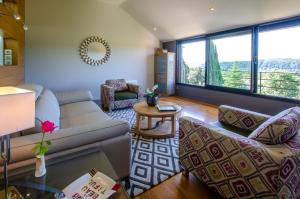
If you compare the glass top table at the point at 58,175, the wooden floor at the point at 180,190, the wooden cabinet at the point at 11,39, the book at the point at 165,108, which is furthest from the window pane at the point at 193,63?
the glass top table at the point at 58,175

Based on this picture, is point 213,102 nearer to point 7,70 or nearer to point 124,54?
point 124,54

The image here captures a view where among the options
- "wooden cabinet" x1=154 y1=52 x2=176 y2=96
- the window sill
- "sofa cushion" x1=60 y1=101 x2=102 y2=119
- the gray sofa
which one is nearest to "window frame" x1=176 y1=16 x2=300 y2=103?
the window sill

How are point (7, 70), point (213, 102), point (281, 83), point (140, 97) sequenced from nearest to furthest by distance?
point (7, 70) < point (281, 83) < point (140, 97) < point (213, 102)

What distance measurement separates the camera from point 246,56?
15.0ft

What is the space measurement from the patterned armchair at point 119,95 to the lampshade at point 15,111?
11.7 ft

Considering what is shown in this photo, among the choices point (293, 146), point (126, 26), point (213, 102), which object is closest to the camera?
point (293, 146)

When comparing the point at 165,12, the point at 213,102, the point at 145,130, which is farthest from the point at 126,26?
the point at 145,130

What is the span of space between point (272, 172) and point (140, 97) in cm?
389

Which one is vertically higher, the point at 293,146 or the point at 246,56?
the point at 246,56

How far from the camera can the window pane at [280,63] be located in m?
3.78

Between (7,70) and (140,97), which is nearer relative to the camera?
(7,70)

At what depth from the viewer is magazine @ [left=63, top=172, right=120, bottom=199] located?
3.07ft

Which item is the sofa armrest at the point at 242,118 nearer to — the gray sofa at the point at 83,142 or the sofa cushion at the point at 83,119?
the gray sofa at the point at 83,142

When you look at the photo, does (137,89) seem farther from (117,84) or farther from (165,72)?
(165,72)
